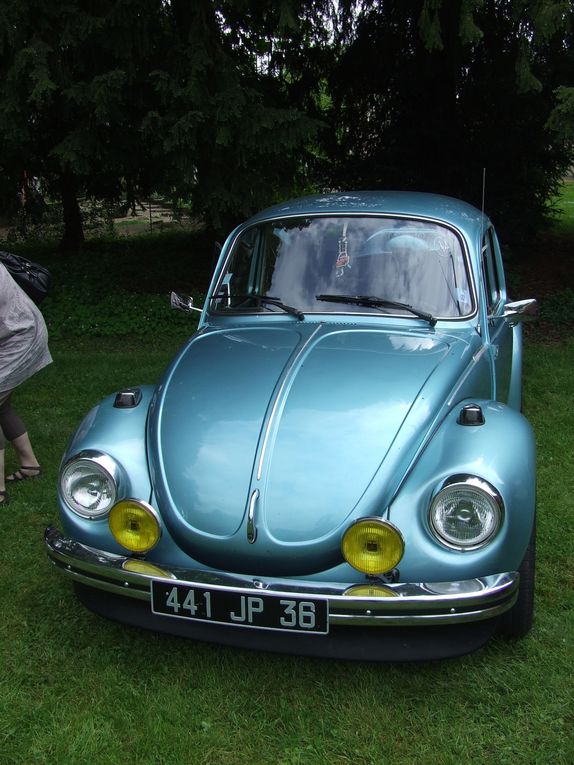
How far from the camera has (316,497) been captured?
275cm

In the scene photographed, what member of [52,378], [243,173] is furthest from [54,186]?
[52,378]

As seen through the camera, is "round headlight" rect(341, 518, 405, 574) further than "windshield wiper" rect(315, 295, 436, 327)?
No

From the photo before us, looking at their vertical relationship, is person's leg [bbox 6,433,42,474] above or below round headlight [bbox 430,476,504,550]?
below

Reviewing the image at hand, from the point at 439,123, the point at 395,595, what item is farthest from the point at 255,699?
the point at 439,123

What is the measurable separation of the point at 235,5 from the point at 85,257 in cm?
535

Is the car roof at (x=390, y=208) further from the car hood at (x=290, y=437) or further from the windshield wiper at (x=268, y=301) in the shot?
the car hood at (x=290, y=437)

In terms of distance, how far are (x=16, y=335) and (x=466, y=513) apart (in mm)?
2957

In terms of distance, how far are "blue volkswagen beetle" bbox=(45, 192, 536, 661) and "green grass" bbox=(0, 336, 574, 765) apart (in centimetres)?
27

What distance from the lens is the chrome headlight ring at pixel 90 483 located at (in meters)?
2.91

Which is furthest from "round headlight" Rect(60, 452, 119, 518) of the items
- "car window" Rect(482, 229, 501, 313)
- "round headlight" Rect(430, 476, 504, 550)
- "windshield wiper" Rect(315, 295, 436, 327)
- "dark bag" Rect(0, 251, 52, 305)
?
"car window" Rect(482, 229, 501, 313)

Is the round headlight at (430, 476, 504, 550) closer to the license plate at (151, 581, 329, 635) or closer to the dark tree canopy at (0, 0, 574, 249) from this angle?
the license plate at (151, 581, 329, 635)

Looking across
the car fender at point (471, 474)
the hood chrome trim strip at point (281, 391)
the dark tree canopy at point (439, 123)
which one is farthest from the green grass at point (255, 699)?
A: the dark tree canopy at point (439, 123)

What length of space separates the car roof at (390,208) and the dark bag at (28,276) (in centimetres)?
144

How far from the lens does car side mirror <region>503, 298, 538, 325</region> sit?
4102 millimetres
